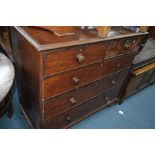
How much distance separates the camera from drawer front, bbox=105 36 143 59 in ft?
4.10

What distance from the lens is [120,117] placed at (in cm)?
195

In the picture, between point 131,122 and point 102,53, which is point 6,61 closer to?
point 102,53

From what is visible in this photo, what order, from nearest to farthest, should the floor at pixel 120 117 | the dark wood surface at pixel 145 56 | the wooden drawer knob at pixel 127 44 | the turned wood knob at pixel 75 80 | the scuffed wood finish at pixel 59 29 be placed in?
the scuffed wood finish at pixel 59 29, the turned wood knob at pixel 75 80, the wooden drawer knob at pixel 127 44, the floor at pixel 120 117, the dark wood surface at pixel 145 56

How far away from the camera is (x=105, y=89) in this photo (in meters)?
1.64

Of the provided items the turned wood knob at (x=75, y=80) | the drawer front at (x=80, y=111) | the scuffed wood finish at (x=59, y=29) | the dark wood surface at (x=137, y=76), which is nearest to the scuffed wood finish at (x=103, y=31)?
the scuffed wood finish at (x=59, y=29)

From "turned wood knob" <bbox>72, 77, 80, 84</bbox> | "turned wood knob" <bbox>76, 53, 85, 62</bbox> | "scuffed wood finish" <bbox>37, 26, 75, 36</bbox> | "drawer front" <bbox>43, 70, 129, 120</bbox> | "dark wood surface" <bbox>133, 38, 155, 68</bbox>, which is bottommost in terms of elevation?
"drawer front" <bbox>43, 70, 129, 120</bbox>

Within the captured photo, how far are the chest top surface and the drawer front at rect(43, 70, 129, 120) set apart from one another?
A: 448 millimetres

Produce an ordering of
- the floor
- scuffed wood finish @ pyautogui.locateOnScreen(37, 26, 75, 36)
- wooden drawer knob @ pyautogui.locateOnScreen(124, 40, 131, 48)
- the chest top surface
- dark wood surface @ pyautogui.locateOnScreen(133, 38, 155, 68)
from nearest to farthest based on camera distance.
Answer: the chest top surface
scuffed wood finish @ pyautogui.locateOnScreen(37, 26, 75, 36)
wooden drawer knob @ pyautogui.locateOnScreen(124, 40, 131, 48)
the floor
dark wood surface @ pyautogui.locateOnScreen(133, 38, 155, 68)

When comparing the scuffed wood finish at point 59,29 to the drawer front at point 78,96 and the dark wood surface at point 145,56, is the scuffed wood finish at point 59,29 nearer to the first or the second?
the drawer front at point 78,96

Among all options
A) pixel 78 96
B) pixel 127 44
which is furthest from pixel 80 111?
pixel 127 44

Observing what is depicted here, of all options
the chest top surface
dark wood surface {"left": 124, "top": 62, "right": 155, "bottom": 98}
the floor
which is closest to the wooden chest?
dark wood surface {"left": 124, "top": 62, "right": 155, "bottom": 98}

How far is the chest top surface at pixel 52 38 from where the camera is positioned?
880 millimetres

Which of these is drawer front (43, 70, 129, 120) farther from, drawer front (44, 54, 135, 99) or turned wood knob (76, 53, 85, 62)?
turned wood knob (76, 53, 85, 62)
